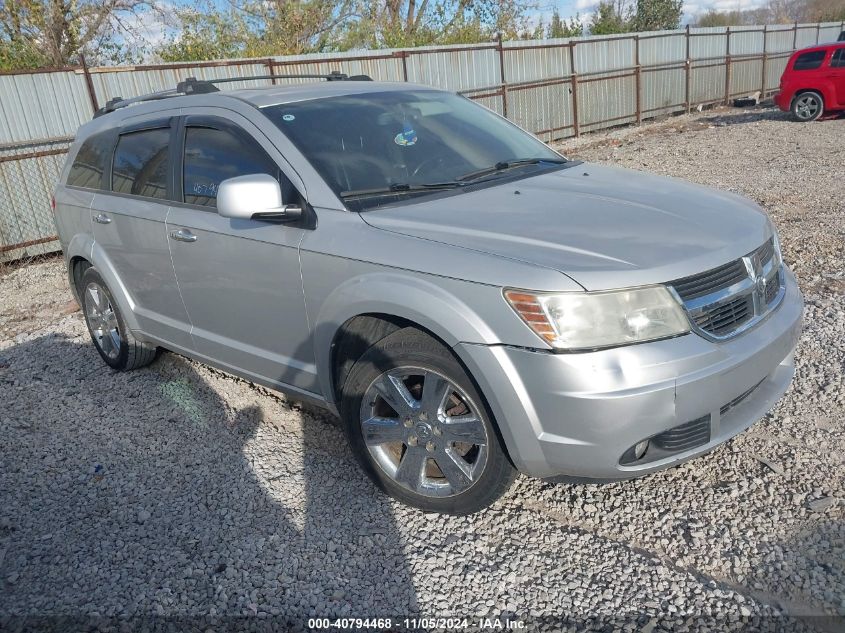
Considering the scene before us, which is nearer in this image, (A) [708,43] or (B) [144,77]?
(B) [144,77]

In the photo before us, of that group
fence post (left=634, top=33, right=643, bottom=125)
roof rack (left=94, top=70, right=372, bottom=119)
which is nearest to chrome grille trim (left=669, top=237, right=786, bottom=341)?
roof rack (left=94, top=70, right=372, bottom=119)

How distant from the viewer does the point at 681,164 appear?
12.0m

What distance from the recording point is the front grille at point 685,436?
8.88 ft

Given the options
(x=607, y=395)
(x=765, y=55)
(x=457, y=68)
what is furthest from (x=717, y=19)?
(x=607, y=395)

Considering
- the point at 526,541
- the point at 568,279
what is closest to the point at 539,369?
the point at 568,279

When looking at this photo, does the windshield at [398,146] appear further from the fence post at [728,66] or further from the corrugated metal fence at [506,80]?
the fence post at [728,66]

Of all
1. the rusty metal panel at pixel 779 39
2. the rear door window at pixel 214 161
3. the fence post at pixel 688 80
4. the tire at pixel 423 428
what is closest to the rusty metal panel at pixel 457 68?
the fence post at pixel 688 80

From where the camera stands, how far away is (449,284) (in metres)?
2.75

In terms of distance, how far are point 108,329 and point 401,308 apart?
309 centimetres

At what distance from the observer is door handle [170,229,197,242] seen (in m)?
3.84

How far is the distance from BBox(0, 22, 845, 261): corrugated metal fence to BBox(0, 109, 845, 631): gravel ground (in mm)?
5523

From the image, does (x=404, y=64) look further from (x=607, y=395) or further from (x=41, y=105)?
(x=607, y=395)

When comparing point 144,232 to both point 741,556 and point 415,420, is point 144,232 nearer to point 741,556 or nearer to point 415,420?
point 415,420

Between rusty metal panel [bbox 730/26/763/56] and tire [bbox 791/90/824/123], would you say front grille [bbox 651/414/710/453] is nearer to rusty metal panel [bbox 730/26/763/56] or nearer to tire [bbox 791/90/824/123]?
tire [bbox 791/90/824/123]
